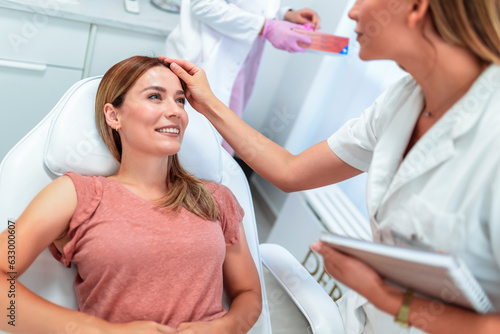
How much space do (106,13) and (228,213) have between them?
3.85 feet

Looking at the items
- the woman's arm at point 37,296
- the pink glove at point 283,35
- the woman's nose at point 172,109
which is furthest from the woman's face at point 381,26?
the pink glove at point 283,35

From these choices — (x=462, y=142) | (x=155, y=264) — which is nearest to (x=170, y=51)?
(x=155, y=264)

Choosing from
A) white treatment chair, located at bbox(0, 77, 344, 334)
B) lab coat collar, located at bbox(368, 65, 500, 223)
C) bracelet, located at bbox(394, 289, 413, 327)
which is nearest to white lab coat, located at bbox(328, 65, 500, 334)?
lab coat collar, located at bbox(368, 65, 500, 223)

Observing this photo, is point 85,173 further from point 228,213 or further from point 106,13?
point 106,13

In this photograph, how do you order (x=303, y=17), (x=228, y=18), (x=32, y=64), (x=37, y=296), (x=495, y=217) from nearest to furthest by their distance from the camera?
(x=495, y=217) < (x=37, y=296) < (x=228, y=18) < (x=32, y=64) < (x=303, y=17)

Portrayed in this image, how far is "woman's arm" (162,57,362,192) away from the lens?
128cm

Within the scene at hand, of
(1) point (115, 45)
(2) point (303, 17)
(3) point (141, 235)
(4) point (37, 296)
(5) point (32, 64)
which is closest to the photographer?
(4) point (37, 296)

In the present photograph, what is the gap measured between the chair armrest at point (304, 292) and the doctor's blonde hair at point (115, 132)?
25 cm

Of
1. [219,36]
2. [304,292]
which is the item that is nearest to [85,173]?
[304,292]

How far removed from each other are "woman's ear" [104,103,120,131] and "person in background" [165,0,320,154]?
0.71m

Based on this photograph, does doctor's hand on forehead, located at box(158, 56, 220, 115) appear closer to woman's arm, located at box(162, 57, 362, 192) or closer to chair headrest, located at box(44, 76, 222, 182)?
woman's arm, located at box(162, 57, 362, 192)

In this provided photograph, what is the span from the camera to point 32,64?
81.0 inches

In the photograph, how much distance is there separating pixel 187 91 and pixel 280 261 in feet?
1.90

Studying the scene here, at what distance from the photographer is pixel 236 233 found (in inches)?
55.2
